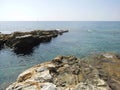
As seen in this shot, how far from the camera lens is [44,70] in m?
15.1

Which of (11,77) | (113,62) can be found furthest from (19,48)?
(113,62)

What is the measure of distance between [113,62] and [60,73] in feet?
27.4

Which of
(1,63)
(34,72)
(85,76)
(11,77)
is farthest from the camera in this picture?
(1,63)

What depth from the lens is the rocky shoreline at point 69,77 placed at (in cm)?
1212

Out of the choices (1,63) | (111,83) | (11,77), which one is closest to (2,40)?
(1,63)

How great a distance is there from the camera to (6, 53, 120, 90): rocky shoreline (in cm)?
1212

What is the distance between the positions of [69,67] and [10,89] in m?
5.99

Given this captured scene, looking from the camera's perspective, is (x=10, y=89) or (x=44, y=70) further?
(x=44, y=70)

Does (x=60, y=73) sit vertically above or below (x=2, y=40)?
above

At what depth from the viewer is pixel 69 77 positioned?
14.0 m

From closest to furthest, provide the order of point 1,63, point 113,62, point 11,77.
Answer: point 113,62
point 11,77
point 1,63

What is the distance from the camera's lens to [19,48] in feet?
177

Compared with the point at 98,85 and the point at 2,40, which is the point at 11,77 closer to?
the point at 98,85

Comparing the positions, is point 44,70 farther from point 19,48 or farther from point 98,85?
point 19,48
